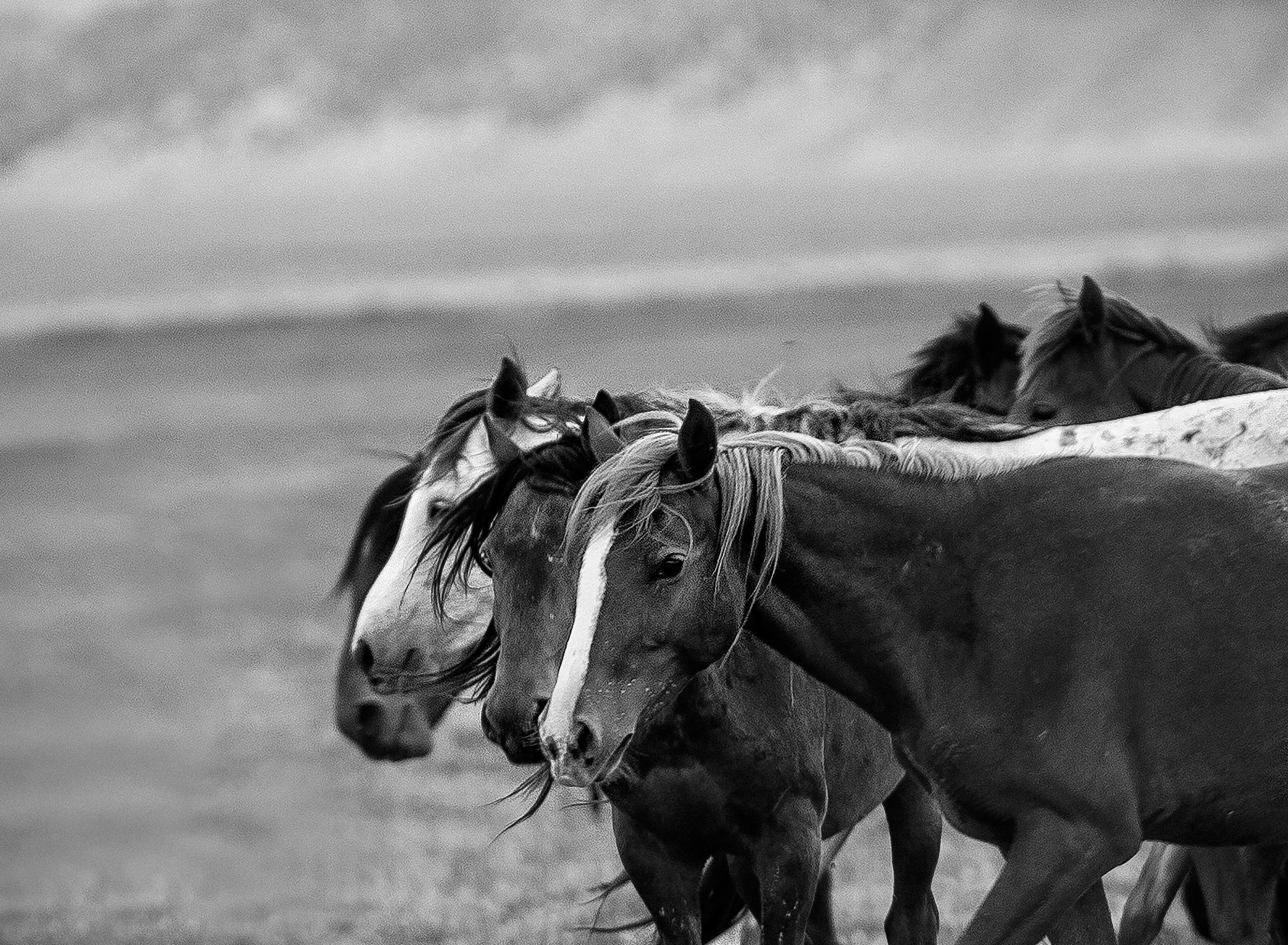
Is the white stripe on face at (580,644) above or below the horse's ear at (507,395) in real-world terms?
below

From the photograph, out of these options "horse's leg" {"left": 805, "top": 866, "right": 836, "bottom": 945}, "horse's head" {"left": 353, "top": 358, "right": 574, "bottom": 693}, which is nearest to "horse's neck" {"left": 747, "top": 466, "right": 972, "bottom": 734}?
"horse's head" {"left": 353, "top": 358, "right": 574, "bottom": 693}

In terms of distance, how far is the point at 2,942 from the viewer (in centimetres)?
880

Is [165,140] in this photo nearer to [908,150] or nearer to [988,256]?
[908,150]

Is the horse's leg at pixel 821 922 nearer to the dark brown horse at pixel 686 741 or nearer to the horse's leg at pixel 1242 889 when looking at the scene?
the horse's leg at pixel 1242 889

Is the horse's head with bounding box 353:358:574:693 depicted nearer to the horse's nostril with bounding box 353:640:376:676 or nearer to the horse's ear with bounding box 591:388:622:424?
the horse's nostril with bounding box 353:640:376:676

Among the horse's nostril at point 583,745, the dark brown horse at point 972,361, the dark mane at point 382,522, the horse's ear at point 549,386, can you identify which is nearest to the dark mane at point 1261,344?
the dark brown horse at point 972,361

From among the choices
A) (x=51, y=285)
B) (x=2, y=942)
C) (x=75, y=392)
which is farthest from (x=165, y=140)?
(x=2, y=942)

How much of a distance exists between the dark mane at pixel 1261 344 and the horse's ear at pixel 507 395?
11.0 feet

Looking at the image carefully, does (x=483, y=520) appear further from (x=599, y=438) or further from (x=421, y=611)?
(x=421, y=611)

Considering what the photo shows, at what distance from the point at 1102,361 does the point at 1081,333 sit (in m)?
0.13

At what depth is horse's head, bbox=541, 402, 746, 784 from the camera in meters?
3.95

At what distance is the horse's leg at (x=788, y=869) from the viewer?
468cm

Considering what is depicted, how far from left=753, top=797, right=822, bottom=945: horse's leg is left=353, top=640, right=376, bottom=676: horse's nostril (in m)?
1.32

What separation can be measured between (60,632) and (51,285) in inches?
814
